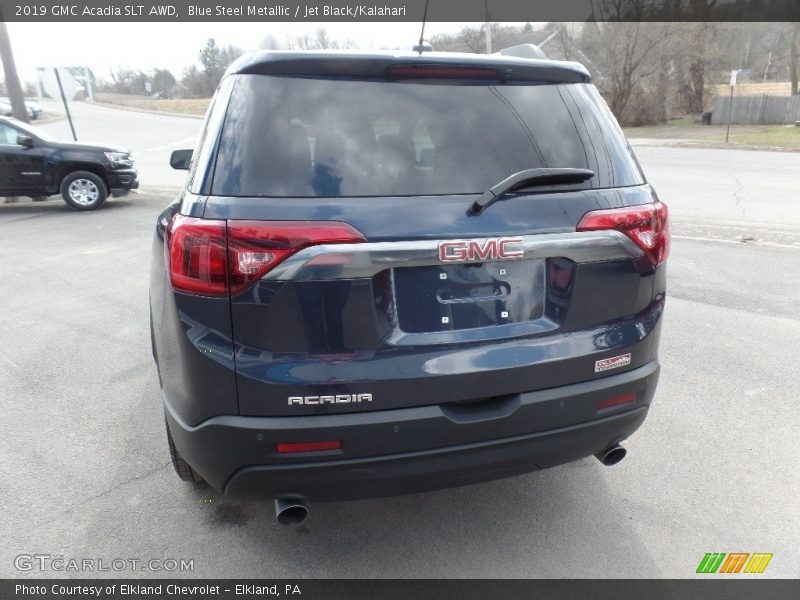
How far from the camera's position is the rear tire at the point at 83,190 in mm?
11164

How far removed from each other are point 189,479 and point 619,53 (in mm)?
39071

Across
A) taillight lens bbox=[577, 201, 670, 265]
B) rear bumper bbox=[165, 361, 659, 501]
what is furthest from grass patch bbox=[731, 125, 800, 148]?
rear bumper bbox=[165, 361, 659, 501]

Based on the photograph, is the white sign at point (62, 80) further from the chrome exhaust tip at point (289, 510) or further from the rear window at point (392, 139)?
the chrome exhaust tip at point (289, 510)

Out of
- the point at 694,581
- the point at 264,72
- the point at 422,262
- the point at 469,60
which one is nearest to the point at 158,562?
the point at 422,262

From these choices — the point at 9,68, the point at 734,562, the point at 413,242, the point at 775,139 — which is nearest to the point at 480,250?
the point at 413,242

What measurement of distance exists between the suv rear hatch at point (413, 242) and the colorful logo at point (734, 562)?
3.10ft

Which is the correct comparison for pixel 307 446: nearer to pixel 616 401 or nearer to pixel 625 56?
pixel 616 401

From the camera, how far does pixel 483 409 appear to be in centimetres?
215

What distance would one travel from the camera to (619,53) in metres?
35.6

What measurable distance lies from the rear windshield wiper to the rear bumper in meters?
0.72

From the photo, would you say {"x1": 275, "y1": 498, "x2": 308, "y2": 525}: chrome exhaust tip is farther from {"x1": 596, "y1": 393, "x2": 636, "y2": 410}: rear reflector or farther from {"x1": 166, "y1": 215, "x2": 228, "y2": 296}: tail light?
{"x1": 596, "y1": 393, "x2": 636, "y2": 410}: rear reflector

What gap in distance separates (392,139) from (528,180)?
512mm

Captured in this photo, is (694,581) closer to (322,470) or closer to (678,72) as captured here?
(322,470)

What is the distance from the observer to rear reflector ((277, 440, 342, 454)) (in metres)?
1.99
